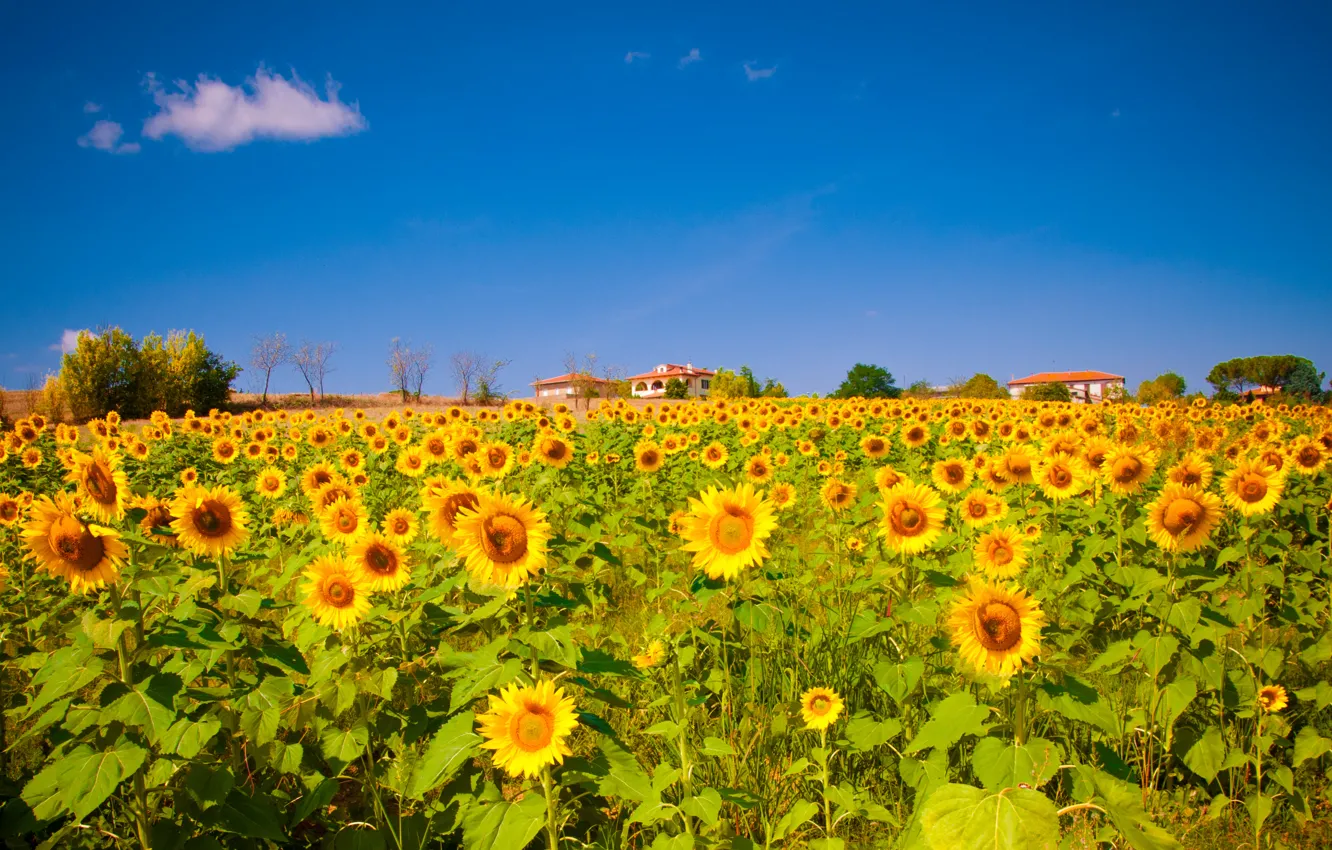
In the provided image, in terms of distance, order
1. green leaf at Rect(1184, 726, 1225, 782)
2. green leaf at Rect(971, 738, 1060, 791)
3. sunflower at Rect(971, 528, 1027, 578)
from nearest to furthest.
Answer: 1. green leaf at Rect(971, 738, 1060, 791)
2. green leaf at Rect(1184, 726, 1225, 782)
3. sunflower at Rect(971, 528, 1027, 578)

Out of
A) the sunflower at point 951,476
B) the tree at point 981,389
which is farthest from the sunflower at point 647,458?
the tree at point 981,389

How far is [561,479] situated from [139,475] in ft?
18.7

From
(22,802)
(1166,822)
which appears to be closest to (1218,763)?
(1166,822)

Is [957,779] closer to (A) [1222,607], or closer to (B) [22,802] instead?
(A) [1222,607]

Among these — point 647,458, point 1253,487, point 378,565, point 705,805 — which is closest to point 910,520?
point 705,805

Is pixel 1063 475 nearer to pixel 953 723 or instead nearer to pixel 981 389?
pixel 953 723

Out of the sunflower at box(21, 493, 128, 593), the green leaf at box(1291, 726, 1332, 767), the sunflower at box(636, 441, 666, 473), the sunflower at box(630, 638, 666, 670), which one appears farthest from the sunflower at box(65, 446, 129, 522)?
the green leaf at box(1291, 726, 1332, 767)

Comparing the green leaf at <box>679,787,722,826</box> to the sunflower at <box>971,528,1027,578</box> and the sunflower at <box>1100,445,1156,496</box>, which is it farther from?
the sunflower at <box>1100,445,1156,496</box>

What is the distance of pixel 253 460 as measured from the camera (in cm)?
877

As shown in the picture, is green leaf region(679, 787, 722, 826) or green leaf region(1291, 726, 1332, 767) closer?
green leaf region(679, 787, 722, 826)

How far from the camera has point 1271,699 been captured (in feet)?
9.75

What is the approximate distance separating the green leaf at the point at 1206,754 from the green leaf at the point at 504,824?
2.79 metres

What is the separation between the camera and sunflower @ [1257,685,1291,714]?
9.60 ft

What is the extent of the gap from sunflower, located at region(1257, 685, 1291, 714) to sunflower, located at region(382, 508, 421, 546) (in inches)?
162
